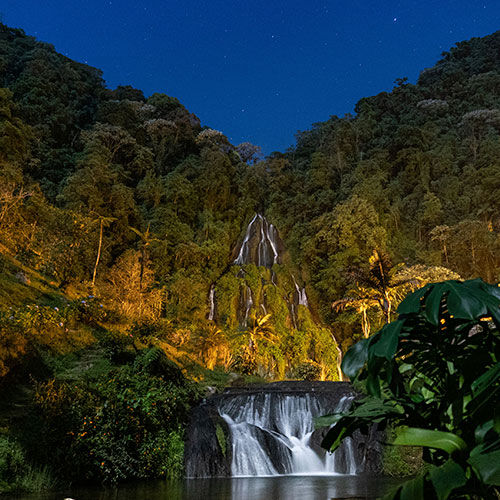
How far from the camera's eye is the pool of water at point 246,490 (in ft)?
19.8

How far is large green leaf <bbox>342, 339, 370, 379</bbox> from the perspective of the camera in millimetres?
1307

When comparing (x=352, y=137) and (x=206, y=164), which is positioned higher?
(x=352, y=137)

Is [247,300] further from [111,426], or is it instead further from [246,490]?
[246,490]

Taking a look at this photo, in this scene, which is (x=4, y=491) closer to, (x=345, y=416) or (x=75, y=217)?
(x=345, y=416)

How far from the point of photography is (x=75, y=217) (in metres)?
21.1

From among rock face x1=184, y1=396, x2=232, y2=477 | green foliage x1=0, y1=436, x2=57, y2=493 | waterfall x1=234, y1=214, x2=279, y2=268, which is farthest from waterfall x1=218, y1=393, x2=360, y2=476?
waterfall x1=234, y1=214, x2=279, y2=268

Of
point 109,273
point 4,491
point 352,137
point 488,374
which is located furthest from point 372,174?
point 488,374

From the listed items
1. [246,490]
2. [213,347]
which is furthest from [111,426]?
[213,347]

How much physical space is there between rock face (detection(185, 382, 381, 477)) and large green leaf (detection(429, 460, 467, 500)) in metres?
7.98

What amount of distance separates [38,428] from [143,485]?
2.06m

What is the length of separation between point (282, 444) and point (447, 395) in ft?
30.7

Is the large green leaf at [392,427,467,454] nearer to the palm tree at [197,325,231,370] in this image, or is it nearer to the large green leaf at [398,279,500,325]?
the large green leaf at [398,279,500,325]

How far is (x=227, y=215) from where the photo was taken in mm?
33375

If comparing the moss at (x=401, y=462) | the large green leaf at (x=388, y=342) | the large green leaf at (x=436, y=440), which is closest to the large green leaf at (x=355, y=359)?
the large green leaf at (x=388, y=342)
